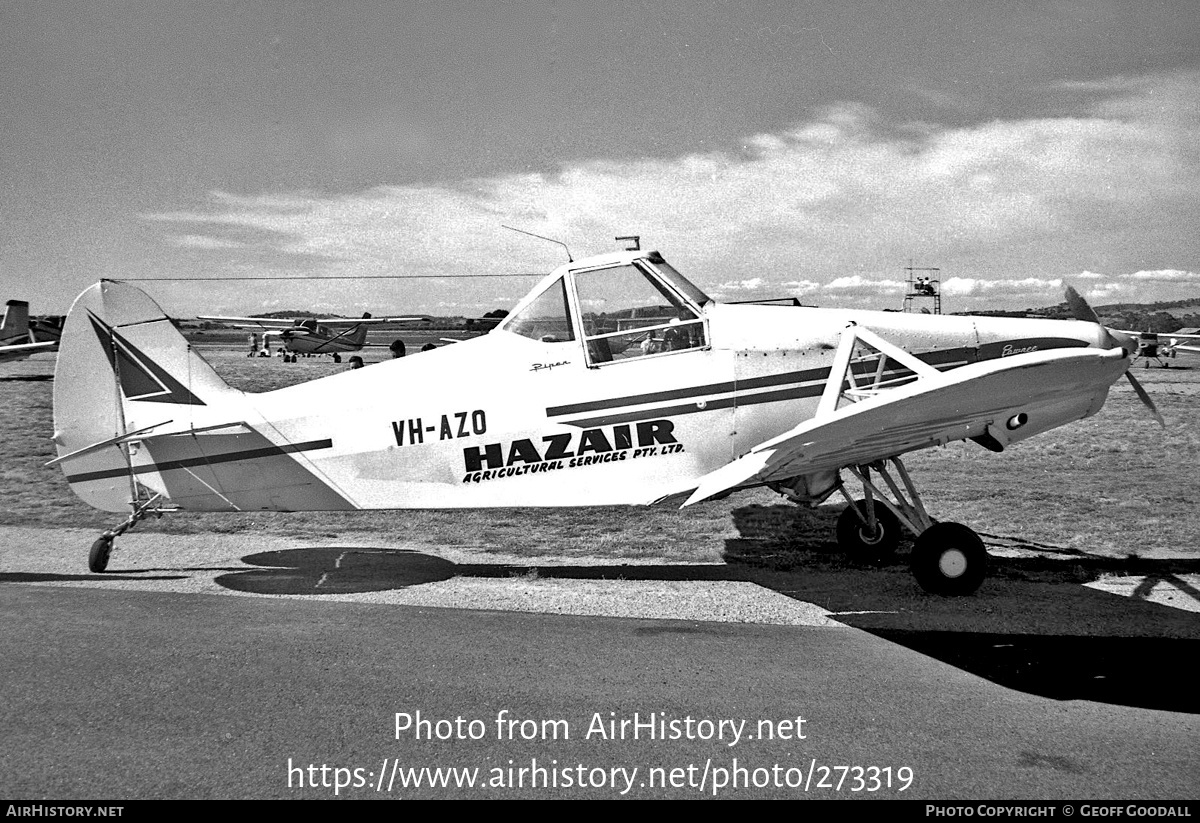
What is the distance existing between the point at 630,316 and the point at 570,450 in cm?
134

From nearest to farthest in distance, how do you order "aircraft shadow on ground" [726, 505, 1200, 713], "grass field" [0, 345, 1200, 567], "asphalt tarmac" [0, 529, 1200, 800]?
"asphalt tarmac" [0, 529, 1200, 800] → "aircraft shadow on ground" [726, 505, 1200, 713] → "grass field" [0, 345, 1200, 567]

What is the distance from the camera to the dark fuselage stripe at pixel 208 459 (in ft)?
26.2

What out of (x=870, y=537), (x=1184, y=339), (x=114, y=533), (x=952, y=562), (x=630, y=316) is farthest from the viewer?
(x=1184, y=339)

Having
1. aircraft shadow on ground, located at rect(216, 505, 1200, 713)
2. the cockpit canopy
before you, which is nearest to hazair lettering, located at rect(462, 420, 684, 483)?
the cockpit canopy

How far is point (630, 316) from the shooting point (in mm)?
7832

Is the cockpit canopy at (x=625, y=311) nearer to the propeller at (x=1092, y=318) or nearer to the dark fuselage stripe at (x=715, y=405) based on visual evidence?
the dark fuselage stripe at (x=715, y=405)

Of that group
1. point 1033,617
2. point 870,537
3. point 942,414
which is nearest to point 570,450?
point 942,414

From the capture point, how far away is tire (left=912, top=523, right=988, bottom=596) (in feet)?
23.6

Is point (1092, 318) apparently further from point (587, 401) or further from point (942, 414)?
point (587, 401)

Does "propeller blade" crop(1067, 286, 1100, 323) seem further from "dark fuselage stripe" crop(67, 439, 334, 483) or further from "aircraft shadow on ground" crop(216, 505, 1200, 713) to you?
"dark fuselage stripe" crop(67, 439, 334, 483)

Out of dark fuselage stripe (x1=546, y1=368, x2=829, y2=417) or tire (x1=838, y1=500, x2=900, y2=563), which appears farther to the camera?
tire (x1=838, y1=500, x2=900, y2=563)
